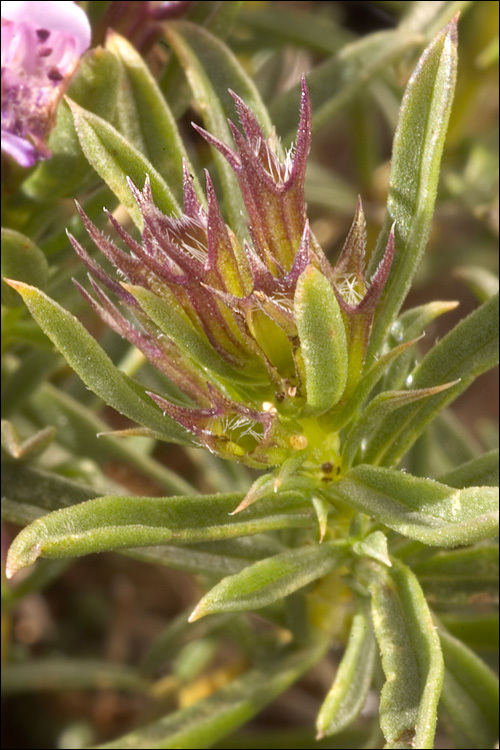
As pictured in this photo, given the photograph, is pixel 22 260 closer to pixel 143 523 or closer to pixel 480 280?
pixel 143 523

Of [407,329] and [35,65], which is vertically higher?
[35,65]

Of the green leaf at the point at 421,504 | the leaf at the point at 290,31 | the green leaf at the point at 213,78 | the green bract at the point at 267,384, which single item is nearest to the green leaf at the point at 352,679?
the green bract at the point at 267,384

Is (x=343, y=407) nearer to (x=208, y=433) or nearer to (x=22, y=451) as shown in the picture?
(x=208, y=433)

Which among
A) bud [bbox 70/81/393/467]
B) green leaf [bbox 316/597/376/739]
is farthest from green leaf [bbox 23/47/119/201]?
green leaf [bbox 316/597/376/739]

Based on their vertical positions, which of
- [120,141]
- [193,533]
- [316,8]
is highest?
[316,8]

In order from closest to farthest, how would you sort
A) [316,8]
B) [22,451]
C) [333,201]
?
[22,451]
[333,201]
[316,8]

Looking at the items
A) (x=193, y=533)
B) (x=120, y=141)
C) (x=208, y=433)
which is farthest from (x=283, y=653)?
(x=120, y=141)

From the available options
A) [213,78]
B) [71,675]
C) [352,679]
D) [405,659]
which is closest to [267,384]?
[405,659]
